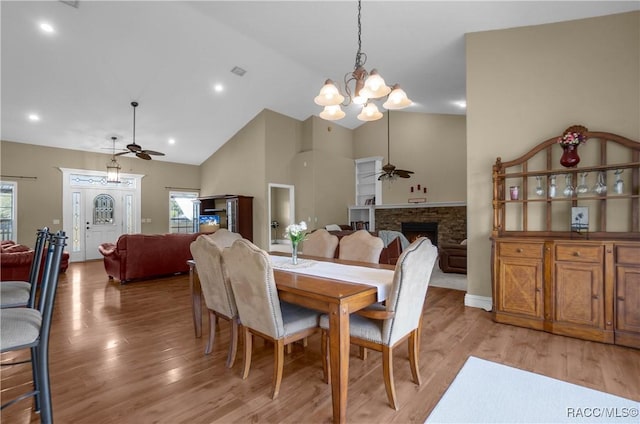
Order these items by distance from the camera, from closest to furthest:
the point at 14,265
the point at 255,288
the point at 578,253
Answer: the point at 255,288 → the point at 578,253 → the point at 14,265

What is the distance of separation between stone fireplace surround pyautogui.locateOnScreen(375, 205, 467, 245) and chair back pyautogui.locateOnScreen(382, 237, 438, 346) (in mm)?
6109

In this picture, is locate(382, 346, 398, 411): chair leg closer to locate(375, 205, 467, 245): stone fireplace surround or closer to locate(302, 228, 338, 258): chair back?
locate(302, 228, 338, 258): chair back

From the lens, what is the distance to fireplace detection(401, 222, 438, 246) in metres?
8.11

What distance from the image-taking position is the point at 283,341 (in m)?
2.03

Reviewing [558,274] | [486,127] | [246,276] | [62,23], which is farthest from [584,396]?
[62,23]

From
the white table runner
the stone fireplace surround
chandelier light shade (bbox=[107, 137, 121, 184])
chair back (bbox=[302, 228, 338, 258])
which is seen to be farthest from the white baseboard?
chandelier light shade (bbox=[107, 137, 121, 184])

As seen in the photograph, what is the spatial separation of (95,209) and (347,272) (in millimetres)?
8353

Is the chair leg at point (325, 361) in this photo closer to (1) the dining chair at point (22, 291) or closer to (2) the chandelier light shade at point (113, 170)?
(1) the dining chair at point (22, 291)

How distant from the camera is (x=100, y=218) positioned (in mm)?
8242

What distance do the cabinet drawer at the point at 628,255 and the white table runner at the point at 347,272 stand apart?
2.07 metres

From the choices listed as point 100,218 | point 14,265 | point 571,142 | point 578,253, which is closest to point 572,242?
point 578,253

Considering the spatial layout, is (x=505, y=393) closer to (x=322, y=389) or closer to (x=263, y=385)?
(x=322, y=389)

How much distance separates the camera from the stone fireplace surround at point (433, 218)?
771 cm

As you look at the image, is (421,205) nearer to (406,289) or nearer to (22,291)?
(406,289)
